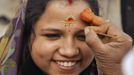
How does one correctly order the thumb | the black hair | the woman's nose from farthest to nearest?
1. the black hair
2. the woman's nose
3. the thumb

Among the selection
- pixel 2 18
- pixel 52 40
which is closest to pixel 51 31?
pixel 52 40

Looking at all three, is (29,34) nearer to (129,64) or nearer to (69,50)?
(69,50)

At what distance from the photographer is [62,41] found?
166 cm

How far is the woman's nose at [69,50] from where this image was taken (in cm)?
162

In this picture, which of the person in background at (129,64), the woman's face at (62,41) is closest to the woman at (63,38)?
the woman's face at (62,41)

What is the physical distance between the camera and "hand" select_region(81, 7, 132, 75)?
1508 mm

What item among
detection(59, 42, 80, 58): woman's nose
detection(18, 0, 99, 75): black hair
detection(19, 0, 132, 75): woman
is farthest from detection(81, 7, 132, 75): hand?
detection(18, 0, 99, 75): black hair

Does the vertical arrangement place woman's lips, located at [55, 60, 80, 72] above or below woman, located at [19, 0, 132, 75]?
below

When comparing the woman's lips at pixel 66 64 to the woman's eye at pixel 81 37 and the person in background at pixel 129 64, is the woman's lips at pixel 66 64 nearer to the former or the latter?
the woman's eye at pixel 81 37

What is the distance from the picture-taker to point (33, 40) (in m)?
1.76

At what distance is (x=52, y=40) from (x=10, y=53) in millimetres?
218

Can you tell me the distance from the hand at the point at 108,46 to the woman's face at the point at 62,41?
0.12 m

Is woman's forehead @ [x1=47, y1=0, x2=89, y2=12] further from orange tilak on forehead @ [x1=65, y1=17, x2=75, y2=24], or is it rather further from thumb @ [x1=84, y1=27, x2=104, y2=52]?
thumb @ [x1=84, y1=27, x2=104, y2=52]

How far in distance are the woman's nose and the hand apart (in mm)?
108
